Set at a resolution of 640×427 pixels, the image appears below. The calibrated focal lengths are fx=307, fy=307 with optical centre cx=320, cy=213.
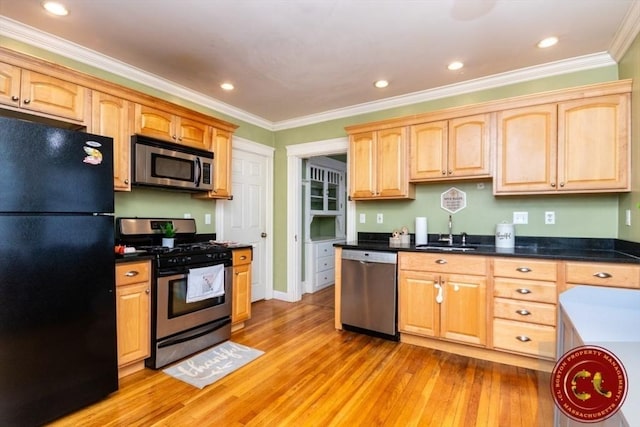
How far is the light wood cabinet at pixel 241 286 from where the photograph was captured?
3.14 meters

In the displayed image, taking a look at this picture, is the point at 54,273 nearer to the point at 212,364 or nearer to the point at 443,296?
the point at 212,364

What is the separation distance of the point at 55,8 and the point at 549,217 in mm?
4204

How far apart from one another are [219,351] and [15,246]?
1.69 m

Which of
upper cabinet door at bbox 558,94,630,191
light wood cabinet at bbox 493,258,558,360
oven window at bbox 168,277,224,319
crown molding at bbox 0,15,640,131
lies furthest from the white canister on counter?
oven window at bbox 168,277,224,319

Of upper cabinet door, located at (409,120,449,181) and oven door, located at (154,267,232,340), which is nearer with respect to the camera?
oven door, located at (154,267,232,340)

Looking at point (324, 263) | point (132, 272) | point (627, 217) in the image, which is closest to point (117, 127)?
point (132, 272)

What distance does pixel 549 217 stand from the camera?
2.84 meters

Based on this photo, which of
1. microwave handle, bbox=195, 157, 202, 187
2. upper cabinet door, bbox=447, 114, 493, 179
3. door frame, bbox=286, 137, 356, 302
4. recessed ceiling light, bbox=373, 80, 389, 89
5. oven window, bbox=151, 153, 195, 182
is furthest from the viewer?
door frame, bbox=286, 137, 356, 302

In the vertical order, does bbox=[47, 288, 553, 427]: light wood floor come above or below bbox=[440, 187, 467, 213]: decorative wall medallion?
below

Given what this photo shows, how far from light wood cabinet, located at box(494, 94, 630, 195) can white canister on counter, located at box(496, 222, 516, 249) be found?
1.09 ft

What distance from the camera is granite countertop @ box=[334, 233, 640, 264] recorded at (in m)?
2.25

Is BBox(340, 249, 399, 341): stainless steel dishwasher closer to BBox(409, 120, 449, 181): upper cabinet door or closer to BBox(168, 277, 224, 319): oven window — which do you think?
BBox(409, 120, 449, 181): upper cabinet door

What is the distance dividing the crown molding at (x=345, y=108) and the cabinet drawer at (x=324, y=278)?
2437mm

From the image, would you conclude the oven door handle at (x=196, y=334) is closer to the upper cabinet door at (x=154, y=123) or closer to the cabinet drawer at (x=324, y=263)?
the upper cabinet door at (x=154, y=123)
